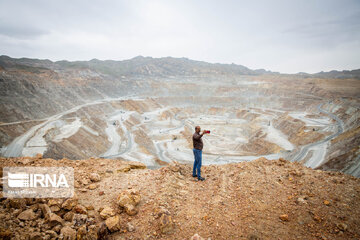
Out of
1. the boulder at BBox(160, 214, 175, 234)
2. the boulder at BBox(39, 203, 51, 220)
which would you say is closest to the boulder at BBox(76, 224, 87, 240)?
the boulder at BBox(39, 203, 51, 220)

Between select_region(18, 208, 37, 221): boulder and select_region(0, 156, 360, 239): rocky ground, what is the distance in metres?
0.02

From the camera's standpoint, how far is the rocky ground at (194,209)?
416 cm

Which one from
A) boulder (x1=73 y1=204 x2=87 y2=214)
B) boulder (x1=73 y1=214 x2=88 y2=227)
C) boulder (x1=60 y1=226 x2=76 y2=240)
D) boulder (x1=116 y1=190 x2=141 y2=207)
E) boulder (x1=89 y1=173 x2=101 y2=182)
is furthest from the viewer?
boulder (x1=89 y1=173 x2=101 y2=182)

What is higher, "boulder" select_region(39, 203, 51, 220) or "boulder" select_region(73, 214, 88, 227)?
"boulder" select_region(39, 203, 51, 220)

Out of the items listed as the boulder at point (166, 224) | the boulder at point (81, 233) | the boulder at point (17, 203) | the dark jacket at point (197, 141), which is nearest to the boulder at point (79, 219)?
the boulder at point (81, 233)

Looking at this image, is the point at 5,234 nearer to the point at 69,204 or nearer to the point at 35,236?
the point at 35,236

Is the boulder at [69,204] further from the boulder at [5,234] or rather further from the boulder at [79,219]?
the boulder at [5,234]

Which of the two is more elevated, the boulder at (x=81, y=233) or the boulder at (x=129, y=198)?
the boulder at (x=129, y=198)

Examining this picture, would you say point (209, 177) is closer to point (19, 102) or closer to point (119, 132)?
point (119, 132)

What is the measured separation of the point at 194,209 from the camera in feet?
17.3

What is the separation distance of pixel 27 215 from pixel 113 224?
1.80m

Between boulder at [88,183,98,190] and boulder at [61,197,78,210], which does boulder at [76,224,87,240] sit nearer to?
boulder at [61,197,78,210]

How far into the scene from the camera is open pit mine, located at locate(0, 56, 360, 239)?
451cm

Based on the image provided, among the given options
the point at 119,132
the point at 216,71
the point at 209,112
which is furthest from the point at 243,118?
the point at 216,71
